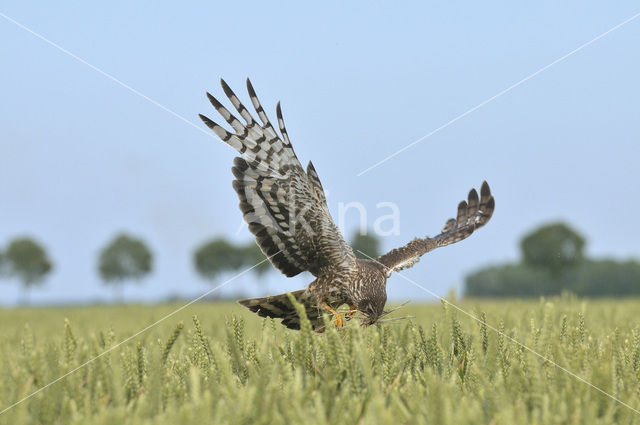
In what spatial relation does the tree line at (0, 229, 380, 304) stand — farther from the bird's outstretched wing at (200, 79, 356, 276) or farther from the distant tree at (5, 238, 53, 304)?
the bird's outstretched wing at (200, 79, 356, 276)

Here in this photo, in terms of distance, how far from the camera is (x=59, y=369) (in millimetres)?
2244

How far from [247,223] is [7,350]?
6.38 ft

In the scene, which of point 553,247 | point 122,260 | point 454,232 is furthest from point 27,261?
point 454,232

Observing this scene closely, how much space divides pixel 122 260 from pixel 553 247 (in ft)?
144

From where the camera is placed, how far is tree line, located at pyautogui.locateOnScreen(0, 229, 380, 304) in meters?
59.0

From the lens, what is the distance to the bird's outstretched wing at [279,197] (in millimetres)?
4246

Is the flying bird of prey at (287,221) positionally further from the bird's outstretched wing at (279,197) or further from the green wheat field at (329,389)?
the green wheat field at (329,389)

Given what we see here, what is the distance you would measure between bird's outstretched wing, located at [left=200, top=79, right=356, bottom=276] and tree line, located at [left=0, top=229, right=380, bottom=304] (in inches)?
2107

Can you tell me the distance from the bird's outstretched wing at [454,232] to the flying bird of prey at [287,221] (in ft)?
1.03

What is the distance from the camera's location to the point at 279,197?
429cm

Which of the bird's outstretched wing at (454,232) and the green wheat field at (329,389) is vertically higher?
the bird's outstretched wing at (454,232)

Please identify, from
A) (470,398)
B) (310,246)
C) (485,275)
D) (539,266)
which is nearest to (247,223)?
(310,246)

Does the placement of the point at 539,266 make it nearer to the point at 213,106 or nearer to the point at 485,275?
the point at 485,275

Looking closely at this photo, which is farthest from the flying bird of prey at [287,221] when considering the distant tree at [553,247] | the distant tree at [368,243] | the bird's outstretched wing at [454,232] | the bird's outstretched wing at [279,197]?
the distant tree at [553,247]
